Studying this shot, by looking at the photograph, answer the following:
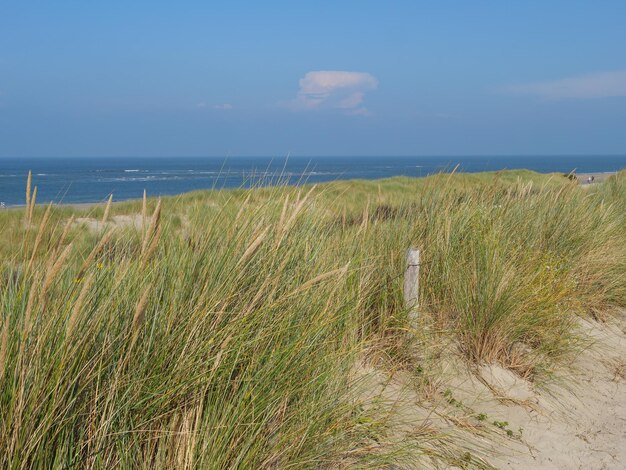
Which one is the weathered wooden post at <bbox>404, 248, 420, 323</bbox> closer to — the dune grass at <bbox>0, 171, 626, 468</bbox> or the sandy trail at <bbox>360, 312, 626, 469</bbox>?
the dune grass at <bbox>0, 171, 626, 468</bbox>

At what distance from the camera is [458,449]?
367 cm

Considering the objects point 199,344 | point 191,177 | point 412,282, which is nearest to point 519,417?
point 412,282

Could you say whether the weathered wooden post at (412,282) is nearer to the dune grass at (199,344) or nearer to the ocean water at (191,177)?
the dune grass at (199,344)

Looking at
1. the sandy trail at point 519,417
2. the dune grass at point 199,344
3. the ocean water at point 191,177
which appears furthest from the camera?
the ocean water at point 191,177

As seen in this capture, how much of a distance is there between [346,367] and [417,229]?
2.36 meters

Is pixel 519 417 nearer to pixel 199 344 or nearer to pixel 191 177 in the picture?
pixel 199 344

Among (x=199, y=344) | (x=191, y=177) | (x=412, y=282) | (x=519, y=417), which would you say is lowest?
(x=191, y=177)

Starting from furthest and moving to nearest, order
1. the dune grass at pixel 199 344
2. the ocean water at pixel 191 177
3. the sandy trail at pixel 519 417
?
the ocean water at pixel 191 177 → the sandy trail at pixel 519 417 → the dune grass at pixel 199 344

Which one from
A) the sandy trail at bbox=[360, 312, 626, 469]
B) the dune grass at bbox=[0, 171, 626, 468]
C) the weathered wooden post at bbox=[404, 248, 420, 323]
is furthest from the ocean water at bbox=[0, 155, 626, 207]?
the sandy trail at bbox=[360, 312, 626, 469]

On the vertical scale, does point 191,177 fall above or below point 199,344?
below

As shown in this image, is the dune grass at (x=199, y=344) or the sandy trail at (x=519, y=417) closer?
the dune grass at (x=199, y=344)

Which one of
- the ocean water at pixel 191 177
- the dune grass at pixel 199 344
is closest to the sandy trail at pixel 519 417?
the dune grass at pixel 199 344

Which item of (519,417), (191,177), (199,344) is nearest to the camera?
(199,344)

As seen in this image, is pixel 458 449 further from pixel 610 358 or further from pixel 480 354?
pixel 610 358
